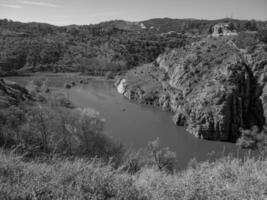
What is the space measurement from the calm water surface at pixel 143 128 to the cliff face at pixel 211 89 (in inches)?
122

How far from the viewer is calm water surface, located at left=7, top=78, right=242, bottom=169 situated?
176 feet

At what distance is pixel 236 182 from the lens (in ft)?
20.0

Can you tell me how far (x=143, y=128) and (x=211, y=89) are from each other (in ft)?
66.1

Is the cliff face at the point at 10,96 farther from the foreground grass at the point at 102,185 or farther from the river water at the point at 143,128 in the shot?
the foreground grass at the point at 102,185

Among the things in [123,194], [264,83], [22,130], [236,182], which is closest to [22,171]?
[123,194]

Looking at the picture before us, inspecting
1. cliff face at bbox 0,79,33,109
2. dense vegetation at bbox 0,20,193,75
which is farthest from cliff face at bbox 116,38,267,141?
dense vegetation at bbox 0,20,193,75

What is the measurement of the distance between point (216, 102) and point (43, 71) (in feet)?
325

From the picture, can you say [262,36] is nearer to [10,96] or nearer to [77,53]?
[10,96]

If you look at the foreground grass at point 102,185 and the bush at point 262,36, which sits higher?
the bush at point 262,36

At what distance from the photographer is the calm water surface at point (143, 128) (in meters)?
53.5

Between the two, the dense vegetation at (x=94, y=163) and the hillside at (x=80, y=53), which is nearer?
the dense vegetation at (x=94, y=163)

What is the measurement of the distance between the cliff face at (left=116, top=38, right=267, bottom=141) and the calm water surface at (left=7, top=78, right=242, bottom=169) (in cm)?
310

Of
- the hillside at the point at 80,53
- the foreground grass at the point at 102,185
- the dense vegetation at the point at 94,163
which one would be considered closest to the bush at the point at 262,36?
the dense vegetation at the point at 94,163

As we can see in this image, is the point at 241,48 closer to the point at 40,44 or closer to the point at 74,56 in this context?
the point at 74,56
